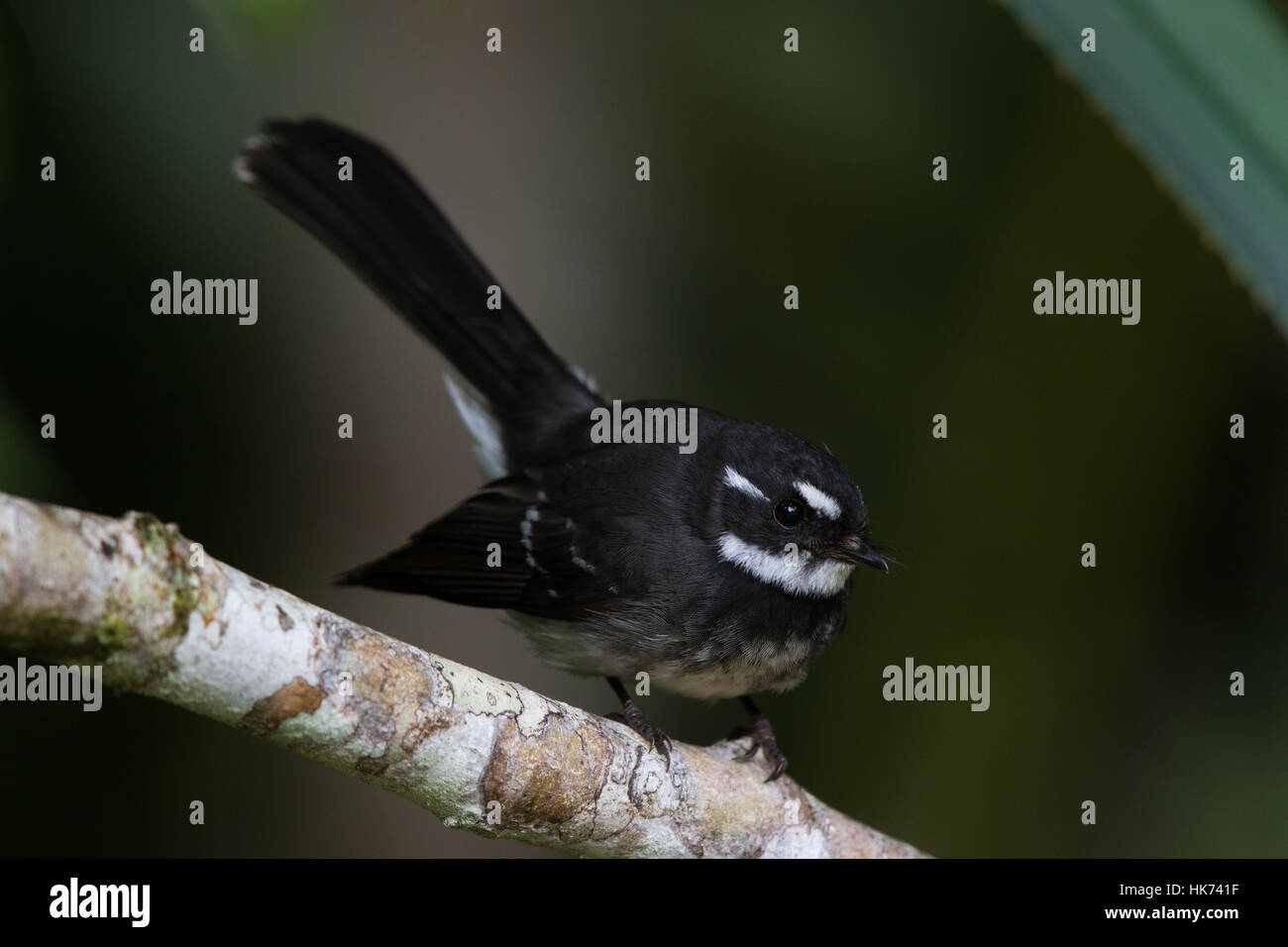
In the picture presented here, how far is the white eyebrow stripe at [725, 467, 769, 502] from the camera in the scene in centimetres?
339

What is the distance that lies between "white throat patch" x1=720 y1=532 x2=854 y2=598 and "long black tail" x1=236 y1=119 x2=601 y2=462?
1067mm

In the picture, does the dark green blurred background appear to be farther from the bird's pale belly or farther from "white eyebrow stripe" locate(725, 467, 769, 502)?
"white eyebrow stripe" locate(725, 467, 769, 502)

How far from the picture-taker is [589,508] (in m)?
3.67

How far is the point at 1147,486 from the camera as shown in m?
4.60

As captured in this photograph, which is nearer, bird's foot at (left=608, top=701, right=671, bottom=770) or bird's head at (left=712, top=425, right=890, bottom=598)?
bird's foot at (left=608, top=701, right=671, bottom=770)

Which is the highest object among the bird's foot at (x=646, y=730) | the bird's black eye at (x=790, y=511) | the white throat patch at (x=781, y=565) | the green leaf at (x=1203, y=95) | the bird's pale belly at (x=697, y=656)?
the green leaf at (x=1203, y=95)

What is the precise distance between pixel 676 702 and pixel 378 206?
7.12ft

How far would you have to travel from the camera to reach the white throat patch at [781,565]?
337 cm

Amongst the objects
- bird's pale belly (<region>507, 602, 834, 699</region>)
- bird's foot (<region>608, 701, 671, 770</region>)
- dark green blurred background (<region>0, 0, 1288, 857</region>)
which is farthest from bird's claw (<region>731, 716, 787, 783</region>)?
dark green blurred background (<region>0, 0, 1288, 857</region>)

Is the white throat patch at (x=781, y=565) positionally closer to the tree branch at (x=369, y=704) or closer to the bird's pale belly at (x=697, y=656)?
the bird's pale belly at (x=697, y=656)

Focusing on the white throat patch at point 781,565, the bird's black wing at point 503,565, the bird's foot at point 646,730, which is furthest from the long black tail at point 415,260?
the bird's foot at point 646,730

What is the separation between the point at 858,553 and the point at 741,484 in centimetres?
37

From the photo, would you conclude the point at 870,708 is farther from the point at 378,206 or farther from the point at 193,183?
the point at 193,183

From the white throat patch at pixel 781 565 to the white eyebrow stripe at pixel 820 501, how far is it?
0.44 feet
